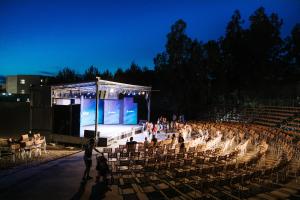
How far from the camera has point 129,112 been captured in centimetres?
2966

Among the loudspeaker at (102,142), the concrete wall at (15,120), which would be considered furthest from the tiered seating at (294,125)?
the concrete wall at (15,120)

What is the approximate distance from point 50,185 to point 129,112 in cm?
1952

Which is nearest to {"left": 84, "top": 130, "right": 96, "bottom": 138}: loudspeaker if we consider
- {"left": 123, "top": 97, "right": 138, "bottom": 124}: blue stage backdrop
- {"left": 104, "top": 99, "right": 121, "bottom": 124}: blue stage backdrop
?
{"left": 104, "top": 99, "right": 121, "bottom": 124}: blue stage backdrop

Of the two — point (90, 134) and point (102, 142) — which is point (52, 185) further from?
point (90, 134)

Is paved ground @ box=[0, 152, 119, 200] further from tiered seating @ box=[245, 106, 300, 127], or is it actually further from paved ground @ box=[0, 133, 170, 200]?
tiered seating @ box=[245, 106, 300, 127]

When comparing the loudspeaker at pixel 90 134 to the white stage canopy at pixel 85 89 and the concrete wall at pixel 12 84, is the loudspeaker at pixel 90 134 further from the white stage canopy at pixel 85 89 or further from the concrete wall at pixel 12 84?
the concrete wall at pixel 12 84

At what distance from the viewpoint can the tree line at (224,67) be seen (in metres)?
38.5

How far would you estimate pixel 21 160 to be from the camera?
1445 centimetres

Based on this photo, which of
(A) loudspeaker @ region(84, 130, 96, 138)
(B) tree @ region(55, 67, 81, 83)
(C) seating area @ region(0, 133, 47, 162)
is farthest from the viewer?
(B) tree @ region(55, 67, 81, 83)

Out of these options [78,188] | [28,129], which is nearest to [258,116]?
[28,129]

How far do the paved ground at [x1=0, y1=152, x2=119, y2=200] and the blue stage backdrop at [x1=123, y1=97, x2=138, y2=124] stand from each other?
52.7 ft

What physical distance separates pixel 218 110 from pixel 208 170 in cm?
2620

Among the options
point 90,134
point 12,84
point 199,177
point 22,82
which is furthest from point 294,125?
point 12,84

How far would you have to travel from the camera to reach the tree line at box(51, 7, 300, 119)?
38.5 m
